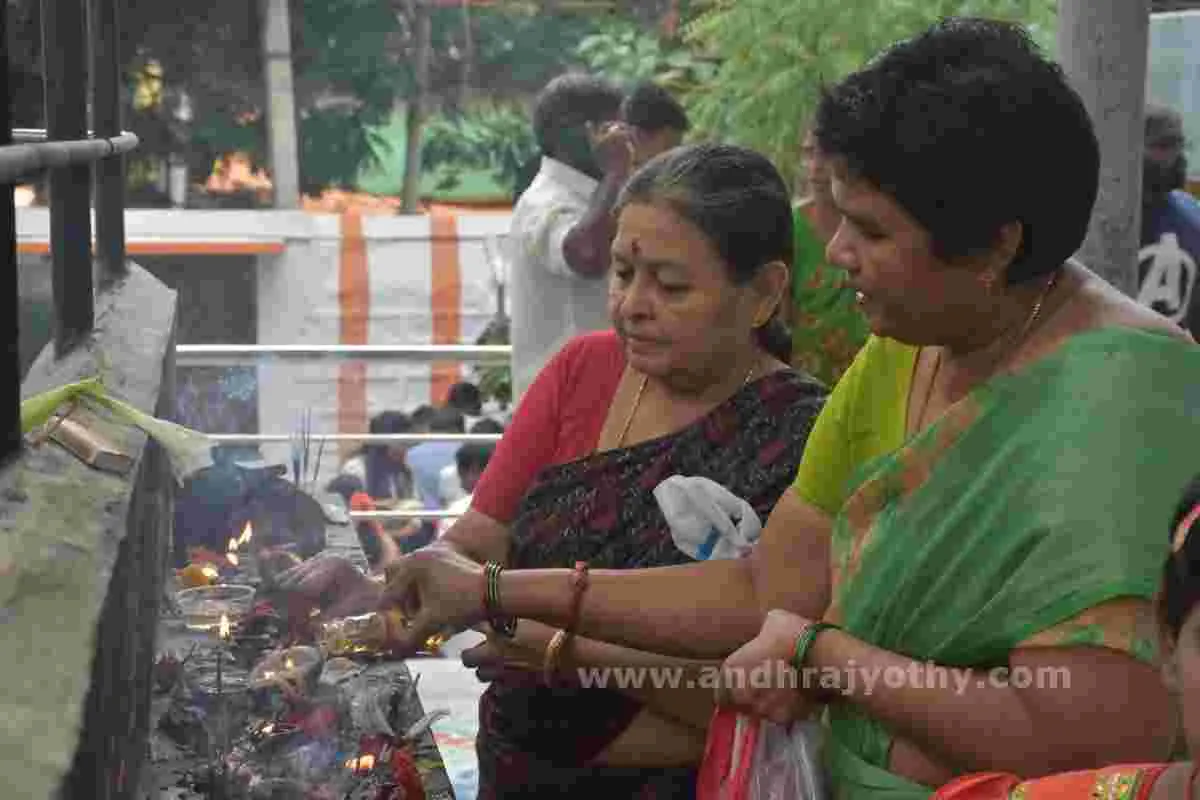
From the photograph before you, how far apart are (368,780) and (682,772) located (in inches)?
26.9

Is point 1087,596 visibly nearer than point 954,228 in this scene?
Yes

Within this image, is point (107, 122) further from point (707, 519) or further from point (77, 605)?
point (77, 605)

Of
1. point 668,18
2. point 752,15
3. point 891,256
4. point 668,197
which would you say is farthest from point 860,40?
point 668,18

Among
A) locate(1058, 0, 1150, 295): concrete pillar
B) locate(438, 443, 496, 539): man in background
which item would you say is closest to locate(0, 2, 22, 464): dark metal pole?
locate(1058, 0, 1150, 295): concrete pillar

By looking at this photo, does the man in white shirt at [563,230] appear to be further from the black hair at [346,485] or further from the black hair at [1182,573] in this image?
the black hair at [1182,573]

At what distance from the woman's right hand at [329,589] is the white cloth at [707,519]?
1010 mm

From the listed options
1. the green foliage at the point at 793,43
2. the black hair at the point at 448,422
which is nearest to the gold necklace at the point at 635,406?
the green foliage at the point at 793,43

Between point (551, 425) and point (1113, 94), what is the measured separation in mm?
1671

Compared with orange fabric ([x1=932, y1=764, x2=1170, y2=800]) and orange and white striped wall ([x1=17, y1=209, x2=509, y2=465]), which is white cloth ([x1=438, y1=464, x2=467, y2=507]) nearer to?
orange and white striped wall ([x1=17, y1=209, x2=509, y2=465])

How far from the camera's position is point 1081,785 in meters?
1.54

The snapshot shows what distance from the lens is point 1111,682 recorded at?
1615mm

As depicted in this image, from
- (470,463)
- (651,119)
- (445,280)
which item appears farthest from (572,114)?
(445,280)

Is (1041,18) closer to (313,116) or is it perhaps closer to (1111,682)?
(1111,682)

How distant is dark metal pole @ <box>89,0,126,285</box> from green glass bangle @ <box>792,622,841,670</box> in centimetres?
252
